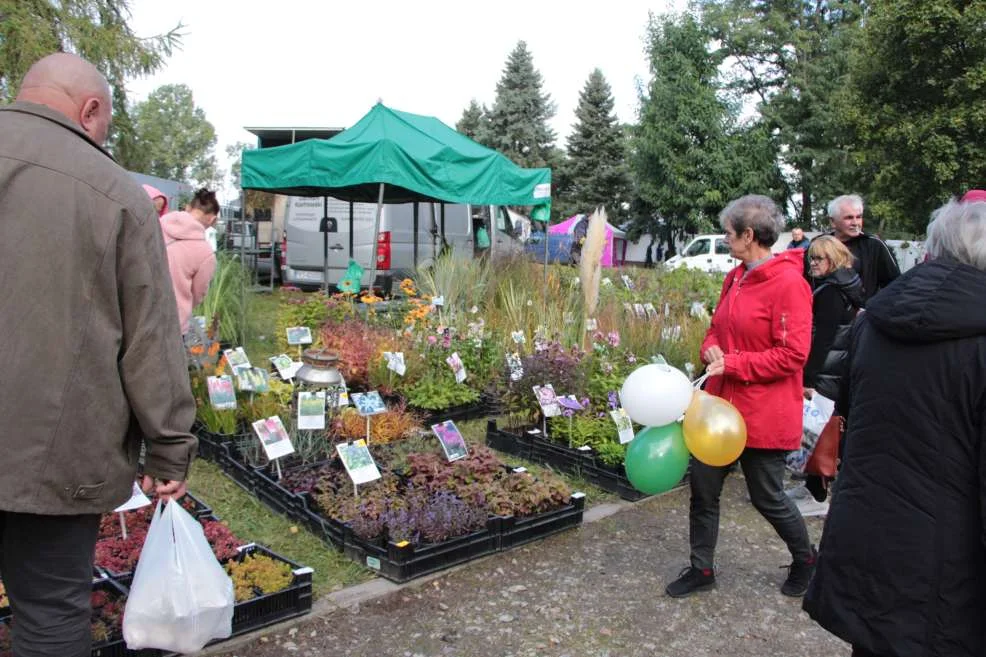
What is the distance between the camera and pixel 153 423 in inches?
70.6

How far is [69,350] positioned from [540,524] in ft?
9.13

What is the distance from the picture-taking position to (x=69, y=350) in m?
1.69

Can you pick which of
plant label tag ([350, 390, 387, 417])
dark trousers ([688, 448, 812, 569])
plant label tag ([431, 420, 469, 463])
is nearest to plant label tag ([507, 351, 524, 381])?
plant label tag ([431, 420, 469, 463])

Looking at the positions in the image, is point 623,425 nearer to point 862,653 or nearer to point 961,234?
point 862,653

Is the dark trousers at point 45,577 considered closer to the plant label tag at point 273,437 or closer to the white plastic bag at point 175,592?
the white plastic bag at point 175,592

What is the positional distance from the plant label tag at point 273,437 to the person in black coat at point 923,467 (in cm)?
290

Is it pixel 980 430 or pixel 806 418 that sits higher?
pixel 980 430

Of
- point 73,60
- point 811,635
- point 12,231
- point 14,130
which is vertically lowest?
point 811,635

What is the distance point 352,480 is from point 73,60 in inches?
102

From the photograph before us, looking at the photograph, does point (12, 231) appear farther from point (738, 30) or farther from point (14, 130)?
point (738, 30)

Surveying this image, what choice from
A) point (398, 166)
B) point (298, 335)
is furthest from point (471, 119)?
point (298, 335)

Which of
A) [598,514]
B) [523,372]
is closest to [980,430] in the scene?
[598,514]

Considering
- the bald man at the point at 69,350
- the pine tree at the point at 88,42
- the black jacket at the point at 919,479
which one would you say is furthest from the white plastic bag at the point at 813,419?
the pine tree at the point at 88,42

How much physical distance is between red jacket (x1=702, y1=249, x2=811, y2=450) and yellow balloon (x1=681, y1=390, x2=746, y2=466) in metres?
0.13
